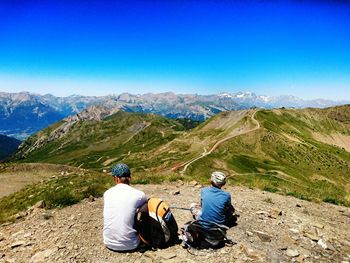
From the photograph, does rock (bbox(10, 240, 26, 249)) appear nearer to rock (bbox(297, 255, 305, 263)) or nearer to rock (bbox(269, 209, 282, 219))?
rock (bbox(297, 255, 305, 263))

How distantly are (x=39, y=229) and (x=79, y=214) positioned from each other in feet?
6.64

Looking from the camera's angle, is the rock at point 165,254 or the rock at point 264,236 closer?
the rock at point 165,254

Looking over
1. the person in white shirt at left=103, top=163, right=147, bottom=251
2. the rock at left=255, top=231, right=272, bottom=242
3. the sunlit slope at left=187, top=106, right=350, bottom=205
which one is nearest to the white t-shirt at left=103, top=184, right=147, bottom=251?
the person in white shirt at left=103, top=163, right=147, bottom=251

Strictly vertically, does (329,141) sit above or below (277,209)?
below

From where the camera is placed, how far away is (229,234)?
14.0m

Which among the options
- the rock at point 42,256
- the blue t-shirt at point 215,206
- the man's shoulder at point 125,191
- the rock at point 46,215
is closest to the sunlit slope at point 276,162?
the rock at point 46,215

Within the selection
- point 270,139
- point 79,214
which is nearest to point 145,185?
point 79,214

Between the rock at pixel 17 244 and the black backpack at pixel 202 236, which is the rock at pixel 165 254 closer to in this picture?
the black backpack at pixel 202 236

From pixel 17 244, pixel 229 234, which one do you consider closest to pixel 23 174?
pixel 17 244

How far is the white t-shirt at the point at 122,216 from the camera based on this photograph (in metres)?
11.6

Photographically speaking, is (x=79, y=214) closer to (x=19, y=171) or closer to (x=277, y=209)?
(x=277, y=209)

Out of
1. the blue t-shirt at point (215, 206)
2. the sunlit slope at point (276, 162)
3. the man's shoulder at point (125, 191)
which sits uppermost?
the man's shoulder at point (125, 191)

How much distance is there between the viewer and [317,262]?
12.2m

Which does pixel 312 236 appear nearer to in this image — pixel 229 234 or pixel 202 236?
pixel 229 234
